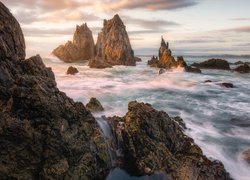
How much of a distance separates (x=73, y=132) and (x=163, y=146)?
12.6ft

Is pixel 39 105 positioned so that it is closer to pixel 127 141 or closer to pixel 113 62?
pixel 127 141

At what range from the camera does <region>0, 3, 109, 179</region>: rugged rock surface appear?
8.51 meters

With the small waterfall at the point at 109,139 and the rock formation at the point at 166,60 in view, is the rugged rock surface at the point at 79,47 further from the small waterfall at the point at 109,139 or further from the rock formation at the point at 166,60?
the small waterfall at the point at 109,139

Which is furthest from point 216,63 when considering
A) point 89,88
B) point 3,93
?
point 3,93

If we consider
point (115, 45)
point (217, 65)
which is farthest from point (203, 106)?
point (115, 45)

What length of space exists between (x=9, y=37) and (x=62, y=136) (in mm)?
4646

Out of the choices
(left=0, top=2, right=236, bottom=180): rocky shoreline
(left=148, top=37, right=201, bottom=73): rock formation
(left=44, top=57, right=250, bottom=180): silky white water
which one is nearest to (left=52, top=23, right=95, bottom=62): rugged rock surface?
(left=148, top=37, right=201, bottom=73): rock formation

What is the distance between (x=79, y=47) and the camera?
102 meters

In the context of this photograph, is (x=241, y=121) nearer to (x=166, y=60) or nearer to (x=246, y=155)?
(x=246, y=155)

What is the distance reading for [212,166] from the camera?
12.1 meters

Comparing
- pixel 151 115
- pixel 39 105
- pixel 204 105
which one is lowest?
pixel 204 105

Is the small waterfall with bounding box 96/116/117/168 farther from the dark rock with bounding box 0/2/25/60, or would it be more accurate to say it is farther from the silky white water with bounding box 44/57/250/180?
the silky white water with bounding box 44/57/250/180

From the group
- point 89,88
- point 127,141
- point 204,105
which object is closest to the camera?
point 127,141

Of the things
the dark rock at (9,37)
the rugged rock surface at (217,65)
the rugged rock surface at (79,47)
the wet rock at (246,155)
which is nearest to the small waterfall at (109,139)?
the dark rock at (9,37)
